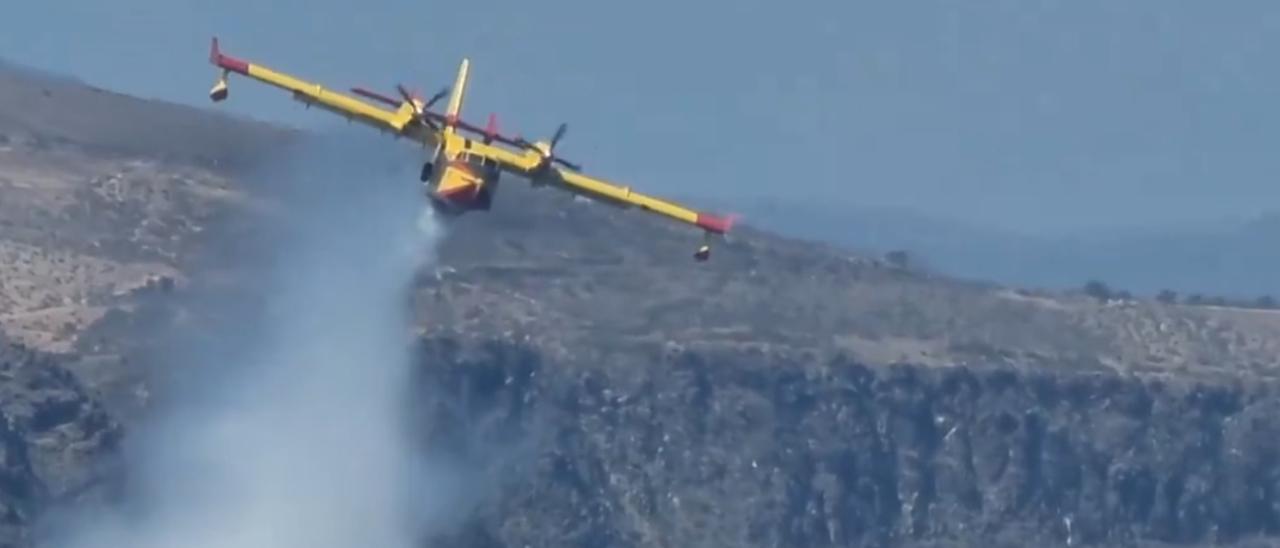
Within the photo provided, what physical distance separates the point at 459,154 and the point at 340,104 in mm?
7707

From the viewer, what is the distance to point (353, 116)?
183m

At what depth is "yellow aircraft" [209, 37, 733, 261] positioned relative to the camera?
176 m

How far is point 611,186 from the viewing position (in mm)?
182875

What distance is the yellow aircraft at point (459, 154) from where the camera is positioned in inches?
6944

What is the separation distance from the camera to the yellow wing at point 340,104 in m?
181

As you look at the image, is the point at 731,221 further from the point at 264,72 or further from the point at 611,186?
the point at 264,72

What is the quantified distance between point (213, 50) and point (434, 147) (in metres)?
9.52

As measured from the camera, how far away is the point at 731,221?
182m

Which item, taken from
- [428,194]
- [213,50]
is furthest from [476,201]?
[213,50]

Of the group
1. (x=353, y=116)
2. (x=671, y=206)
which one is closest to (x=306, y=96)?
(x=353, y=116)

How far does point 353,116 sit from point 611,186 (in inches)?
387

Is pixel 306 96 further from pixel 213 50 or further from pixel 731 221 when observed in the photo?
pixel 731 221

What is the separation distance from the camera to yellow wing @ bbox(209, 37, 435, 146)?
181 meters

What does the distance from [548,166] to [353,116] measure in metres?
8.37
